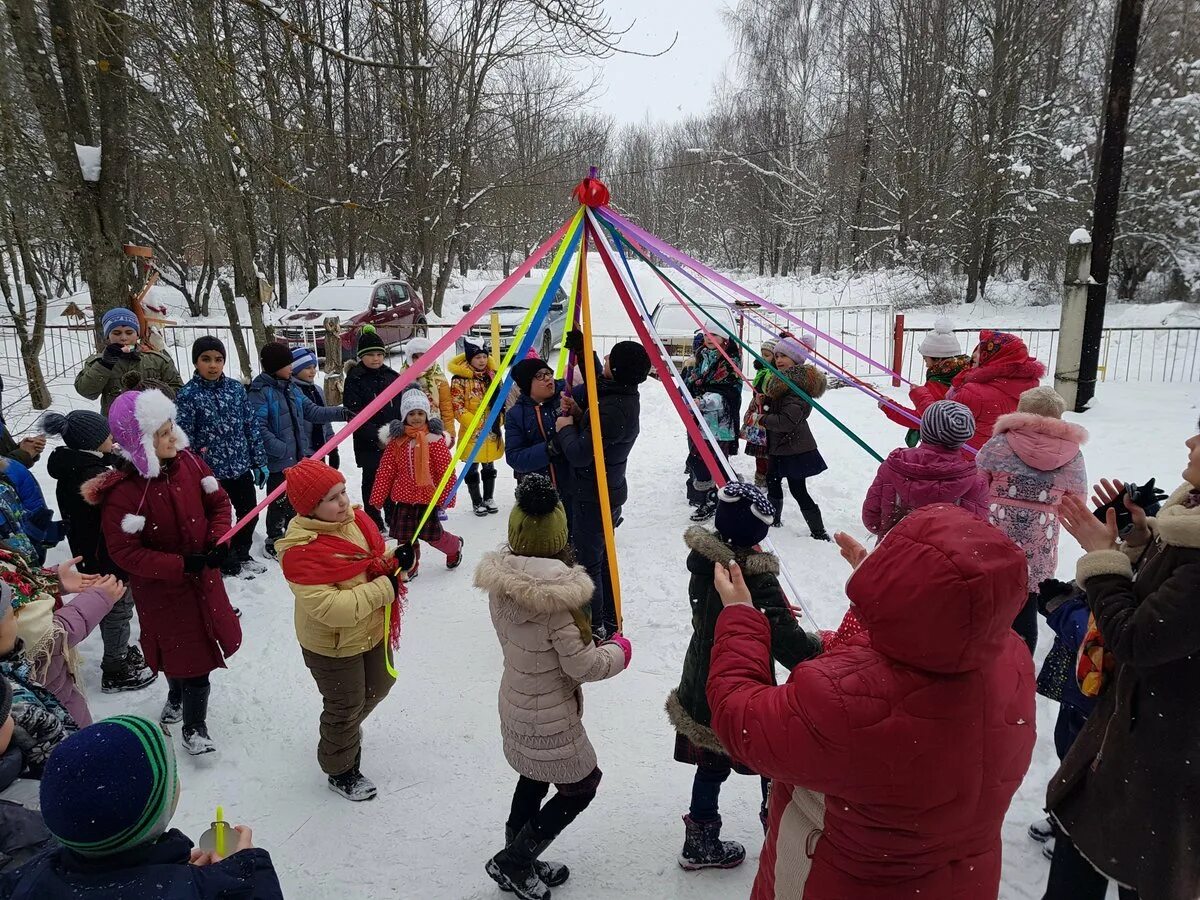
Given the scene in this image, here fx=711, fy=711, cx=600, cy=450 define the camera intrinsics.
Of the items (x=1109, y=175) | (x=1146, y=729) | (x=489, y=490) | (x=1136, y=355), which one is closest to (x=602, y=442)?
(x=1146, y=729)

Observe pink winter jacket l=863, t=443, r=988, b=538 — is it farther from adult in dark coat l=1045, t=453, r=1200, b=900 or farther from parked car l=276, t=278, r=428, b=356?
parked car l=276, t=278, r=428, b=356

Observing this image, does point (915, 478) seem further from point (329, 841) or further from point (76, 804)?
point (76, 804)

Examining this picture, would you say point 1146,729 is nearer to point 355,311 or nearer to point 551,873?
point 551,873

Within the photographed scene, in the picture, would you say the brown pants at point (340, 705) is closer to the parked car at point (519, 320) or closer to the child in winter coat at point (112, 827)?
the child in winter coat at point (112, 827)

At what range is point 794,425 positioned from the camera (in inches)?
220

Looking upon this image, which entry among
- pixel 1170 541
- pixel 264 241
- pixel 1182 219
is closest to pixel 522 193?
pixel 264 241

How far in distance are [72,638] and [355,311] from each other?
12.3 m

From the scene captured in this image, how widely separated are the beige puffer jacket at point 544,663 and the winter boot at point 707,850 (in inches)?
21.1

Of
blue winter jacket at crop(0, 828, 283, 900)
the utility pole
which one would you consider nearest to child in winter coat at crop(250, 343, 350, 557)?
blue winter jacket at crop(0, 828, 283, 900)

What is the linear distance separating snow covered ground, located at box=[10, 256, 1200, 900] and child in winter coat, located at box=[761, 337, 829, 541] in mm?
334

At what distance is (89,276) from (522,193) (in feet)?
66.9

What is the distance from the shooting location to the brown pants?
3.04 metres

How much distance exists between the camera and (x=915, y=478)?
3.71 metres

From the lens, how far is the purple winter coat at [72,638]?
263 centimetres
